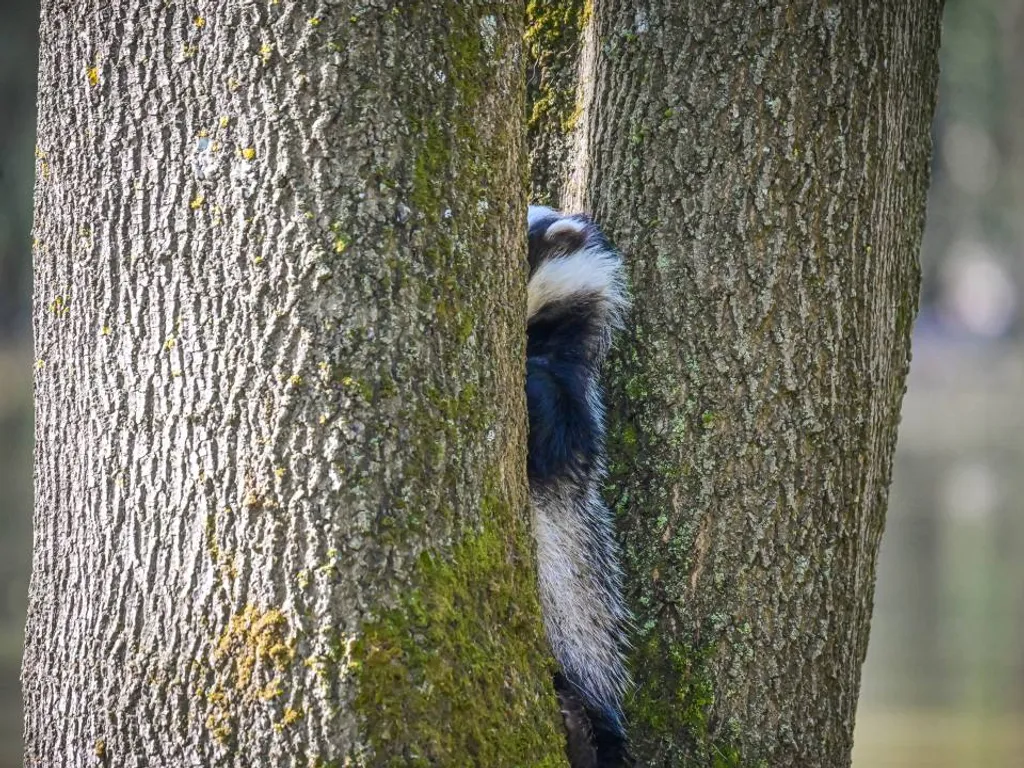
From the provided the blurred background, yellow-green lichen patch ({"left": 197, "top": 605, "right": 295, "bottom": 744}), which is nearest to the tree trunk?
yellow-green lichen patch ({"left": 197, "top": 605, "right": 295, "bottom": 744})

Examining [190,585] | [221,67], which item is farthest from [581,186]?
[190,585]

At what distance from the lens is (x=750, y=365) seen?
112 inches

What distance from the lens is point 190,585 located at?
216 centimetres

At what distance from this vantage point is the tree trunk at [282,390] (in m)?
2.12

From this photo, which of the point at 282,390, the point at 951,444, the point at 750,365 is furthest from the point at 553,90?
the point at 951,444

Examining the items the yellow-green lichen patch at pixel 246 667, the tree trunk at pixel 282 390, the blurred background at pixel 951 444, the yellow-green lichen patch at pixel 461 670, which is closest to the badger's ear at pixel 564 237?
the tree trunk at pixel 282 390

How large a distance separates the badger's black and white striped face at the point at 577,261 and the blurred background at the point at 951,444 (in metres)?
3.84

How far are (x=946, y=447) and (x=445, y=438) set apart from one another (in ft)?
54.1

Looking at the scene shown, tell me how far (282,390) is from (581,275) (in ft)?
3.23

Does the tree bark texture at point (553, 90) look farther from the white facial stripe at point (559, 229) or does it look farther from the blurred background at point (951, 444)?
the blurred background at point (951, 444)

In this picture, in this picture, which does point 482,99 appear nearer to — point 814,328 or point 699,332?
point 699,332

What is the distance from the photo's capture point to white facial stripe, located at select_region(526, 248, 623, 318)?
2895 millimetres

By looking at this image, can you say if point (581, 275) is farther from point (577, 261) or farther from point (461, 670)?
point (461, 670)

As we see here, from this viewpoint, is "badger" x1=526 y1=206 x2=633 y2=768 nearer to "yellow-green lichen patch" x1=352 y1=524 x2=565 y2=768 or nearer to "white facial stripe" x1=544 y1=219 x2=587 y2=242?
"white facial stripe" x1=544 y1=219 x2=587 y2=242
